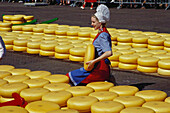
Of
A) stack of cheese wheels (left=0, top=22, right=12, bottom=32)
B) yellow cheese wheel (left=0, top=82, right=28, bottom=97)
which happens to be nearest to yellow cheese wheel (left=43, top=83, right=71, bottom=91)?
yellow cheese wheel (left=0, top=82, right=28, bottom=97)

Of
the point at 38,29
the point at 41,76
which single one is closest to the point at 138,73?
the point at 41,76

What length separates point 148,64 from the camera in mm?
6297

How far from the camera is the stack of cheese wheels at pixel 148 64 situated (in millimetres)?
6273

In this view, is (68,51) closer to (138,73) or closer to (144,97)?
(138,73)

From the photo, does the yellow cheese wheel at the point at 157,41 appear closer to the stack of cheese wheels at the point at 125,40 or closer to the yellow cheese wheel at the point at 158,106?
the stack of cheese wheels at the point at 125,40

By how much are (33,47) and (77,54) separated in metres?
1.54

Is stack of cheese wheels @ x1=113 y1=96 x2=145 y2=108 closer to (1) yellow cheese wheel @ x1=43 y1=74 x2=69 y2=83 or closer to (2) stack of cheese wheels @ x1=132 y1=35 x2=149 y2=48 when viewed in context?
(1) yellow cheese wheel @ x1=43 y1=74 x2=69 y2=83

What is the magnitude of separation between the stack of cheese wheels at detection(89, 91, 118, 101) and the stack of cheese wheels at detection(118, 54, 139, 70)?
97.9 inches

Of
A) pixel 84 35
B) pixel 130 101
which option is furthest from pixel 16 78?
pixel 84 35

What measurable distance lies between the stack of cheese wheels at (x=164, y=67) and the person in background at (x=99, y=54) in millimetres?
1634

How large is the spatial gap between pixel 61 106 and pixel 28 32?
6550 mm

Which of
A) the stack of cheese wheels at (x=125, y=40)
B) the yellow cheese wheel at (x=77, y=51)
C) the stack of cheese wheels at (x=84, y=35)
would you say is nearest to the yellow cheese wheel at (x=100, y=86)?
the yellow cheese wheel at (x=77, y=51)

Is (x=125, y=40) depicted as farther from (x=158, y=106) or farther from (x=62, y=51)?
(x=158, y=106)

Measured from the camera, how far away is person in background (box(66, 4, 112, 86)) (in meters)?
4.67
